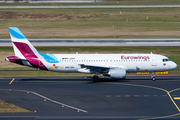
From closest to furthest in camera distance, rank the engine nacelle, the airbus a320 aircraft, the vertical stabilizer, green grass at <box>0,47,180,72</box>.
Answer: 1. the engine nacelle
2. the airbus a320 aircraft
3. the vertical stabilizer
4. green grass at <box>0,47,180,72</box>

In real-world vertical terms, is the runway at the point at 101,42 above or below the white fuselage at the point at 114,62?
above

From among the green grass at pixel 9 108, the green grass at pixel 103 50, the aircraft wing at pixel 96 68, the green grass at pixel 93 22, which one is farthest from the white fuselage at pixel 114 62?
the green grass at pixel 93 22

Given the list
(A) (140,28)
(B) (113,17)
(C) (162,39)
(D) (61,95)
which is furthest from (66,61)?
(B) (113,17)

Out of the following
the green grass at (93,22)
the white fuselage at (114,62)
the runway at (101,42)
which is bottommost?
the white fuselage at (114,62)

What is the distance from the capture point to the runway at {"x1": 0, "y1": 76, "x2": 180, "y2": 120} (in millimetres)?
32125

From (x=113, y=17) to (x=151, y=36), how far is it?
1555 inches

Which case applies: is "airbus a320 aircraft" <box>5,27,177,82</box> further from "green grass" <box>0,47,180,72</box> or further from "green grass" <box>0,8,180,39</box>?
"green grass" <box>0,8,180,39</box>

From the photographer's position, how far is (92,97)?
38.9 metres

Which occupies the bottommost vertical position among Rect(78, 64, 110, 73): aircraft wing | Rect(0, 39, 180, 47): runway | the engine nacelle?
the engine nacelle

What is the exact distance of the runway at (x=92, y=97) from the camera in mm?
32125

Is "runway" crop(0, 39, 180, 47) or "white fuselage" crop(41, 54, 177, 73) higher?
"runway" crop(0, 39, 180, 47)

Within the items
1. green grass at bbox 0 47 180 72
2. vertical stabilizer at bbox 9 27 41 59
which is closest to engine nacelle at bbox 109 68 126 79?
vertical stabilizer at bbox 9 27 41 59

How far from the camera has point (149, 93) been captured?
40.7m

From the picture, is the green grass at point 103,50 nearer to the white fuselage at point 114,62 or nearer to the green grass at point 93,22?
the green grass at point 93,22
